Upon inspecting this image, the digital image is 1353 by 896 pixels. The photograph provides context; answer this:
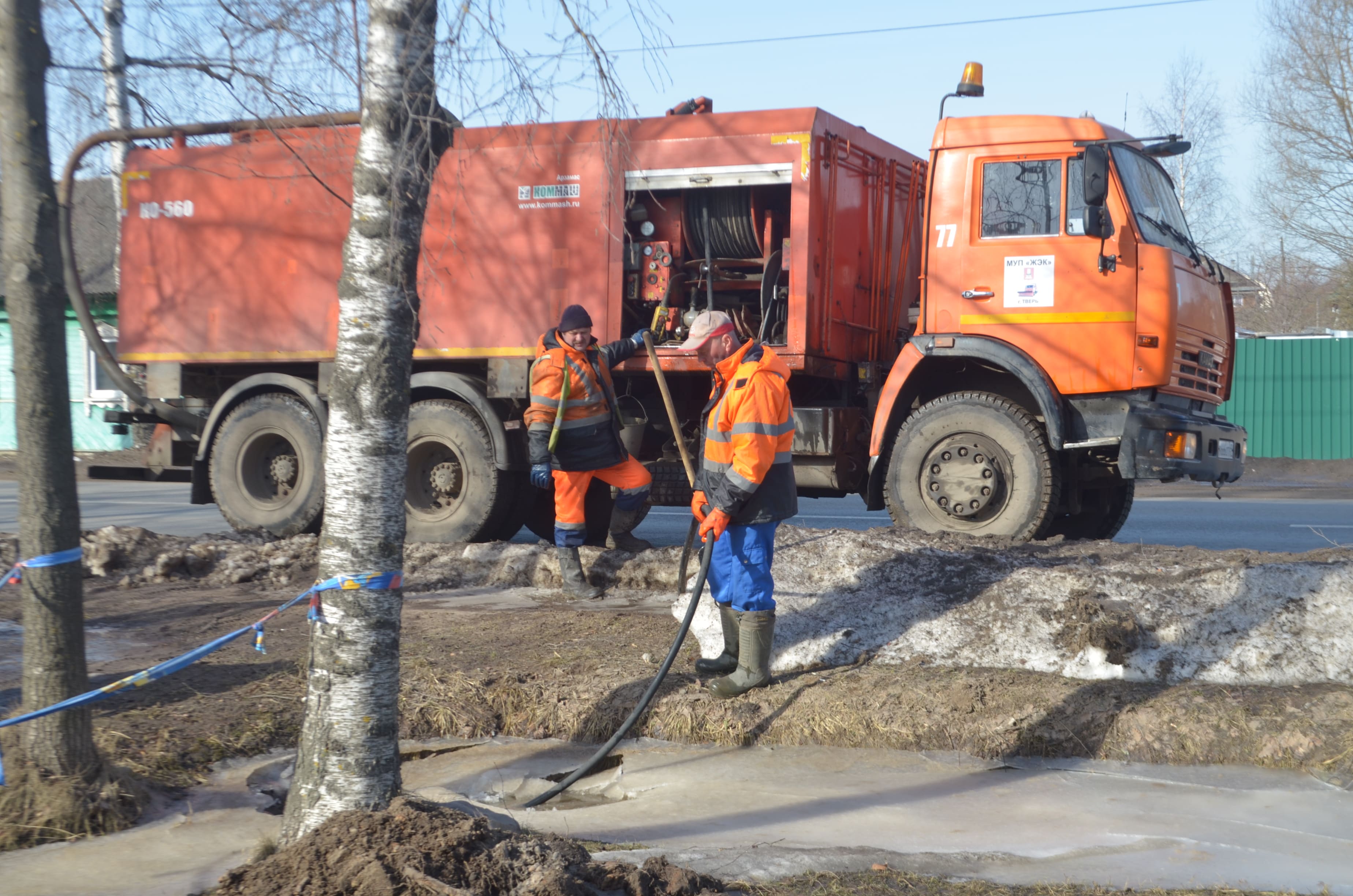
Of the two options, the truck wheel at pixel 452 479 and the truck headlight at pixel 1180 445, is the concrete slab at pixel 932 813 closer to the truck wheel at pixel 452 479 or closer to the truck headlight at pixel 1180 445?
the truck headlight at pixel 1180 445

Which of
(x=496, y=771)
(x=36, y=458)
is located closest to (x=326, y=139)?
(x=36, y=458)

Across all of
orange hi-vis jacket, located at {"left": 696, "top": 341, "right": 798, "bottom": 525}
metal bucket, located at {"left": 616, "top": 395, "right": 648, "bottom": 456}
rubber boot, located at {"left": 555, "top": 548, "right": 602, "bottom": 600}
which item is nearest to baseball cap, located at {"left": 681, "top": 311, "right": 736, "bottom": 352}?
orange hi-vis jacket, located at {"left": 696, "top": 341, "right": 798, "bottom": 525}

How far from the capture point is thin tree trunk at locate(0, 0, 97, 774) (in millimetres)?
3609

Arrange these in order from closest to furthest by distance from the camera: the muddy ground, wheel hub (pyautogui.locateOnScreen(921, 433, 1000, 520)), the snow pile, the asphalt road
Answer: the muddy ground < the snow pile < wheel hub (pyautogui.locateOnScreen(921, 433, 1000, 520)) < the asphalt road

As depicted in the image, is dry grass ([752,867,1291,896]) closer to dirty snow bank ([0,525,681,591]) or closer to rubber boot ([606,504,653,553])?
dirty snow bank ([0,525,681,591])

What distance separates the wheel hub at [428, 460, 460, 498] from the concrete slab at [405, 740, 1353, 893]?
13.2ft

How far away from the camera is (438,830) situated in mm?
3039

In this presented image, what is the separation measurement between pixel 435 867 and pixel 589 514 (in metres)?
5.91

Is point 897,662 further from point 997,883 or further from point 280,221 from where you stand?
point 280,221

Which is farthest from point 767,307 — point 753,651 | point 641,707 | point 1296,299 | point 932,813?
point 1296,299

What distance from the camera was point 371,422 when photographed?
3.26 meters

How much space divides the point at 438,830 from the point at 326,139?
3.09m

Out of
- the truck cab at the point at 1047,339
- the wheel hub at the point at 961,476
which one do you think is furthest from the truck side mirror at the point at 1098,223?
the wheel hub at the point at 961,476

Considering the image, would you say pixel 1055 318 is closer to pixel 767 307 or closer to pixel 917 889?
pixel 767 307
